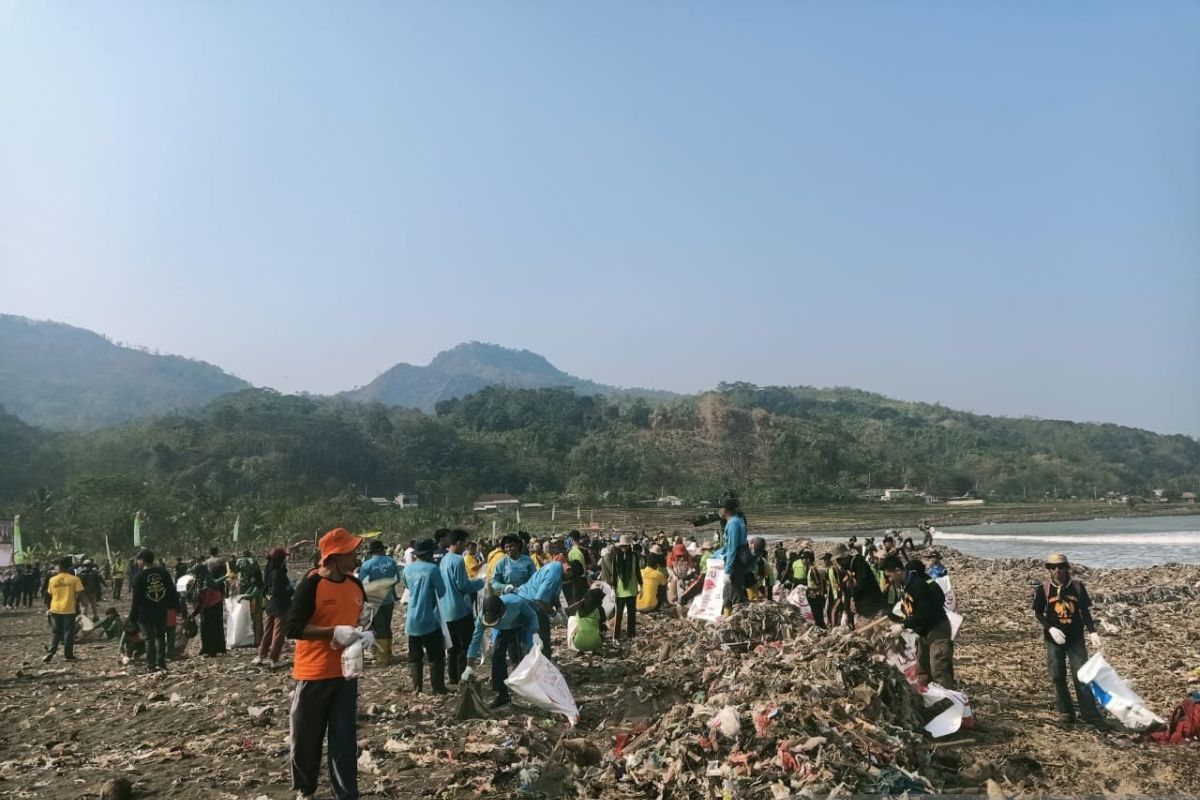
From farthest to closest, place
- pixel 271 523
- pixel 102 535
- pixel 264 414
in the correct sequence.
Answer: pixel 264 414 → pixel 271 523 → pixel 102 535

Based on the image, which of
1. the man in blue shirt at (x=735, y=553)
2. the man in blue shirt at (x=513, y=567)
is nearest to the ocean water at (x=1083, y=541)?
the man in blue shirt at (x=735, y=553)

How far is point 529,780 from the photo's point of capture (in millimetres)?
5777

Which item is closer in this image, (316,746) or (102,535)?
(316,746)

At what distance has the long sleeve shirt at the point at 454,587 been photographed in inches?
339

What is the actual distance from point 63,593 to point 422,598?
707 cm

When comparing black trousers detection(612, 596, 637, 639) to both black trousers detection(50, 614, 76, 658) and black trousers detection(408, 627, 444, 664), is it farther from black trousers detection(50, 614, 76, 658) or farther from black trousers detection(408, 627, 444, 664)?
black trousers detection(50, 614, 76, 658)

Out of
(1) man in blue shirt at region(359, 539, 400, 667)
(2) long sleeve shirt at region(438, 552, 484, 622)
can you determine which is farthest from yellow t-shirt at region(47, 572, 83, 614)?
(2) long sleeve shirt at region(438, 552, 484, 622)

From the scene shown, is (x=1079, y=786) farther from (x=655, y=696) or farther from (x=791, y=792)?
(x=655, y=696)

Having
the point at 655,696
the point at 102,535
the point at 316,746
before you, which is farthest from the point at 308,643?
the point at 102,535

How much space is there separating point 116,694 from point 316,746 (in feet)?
19.7

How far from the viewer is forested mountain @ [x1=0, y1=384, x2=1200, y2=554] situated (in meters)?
47.5

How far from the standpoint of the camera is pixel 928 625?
26.9ft

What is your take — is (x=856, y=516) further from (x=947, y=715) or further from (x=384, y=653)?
(x=947, y=715)

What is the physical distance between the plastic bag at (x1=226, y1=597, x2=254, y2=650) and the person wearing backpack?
417 inches
